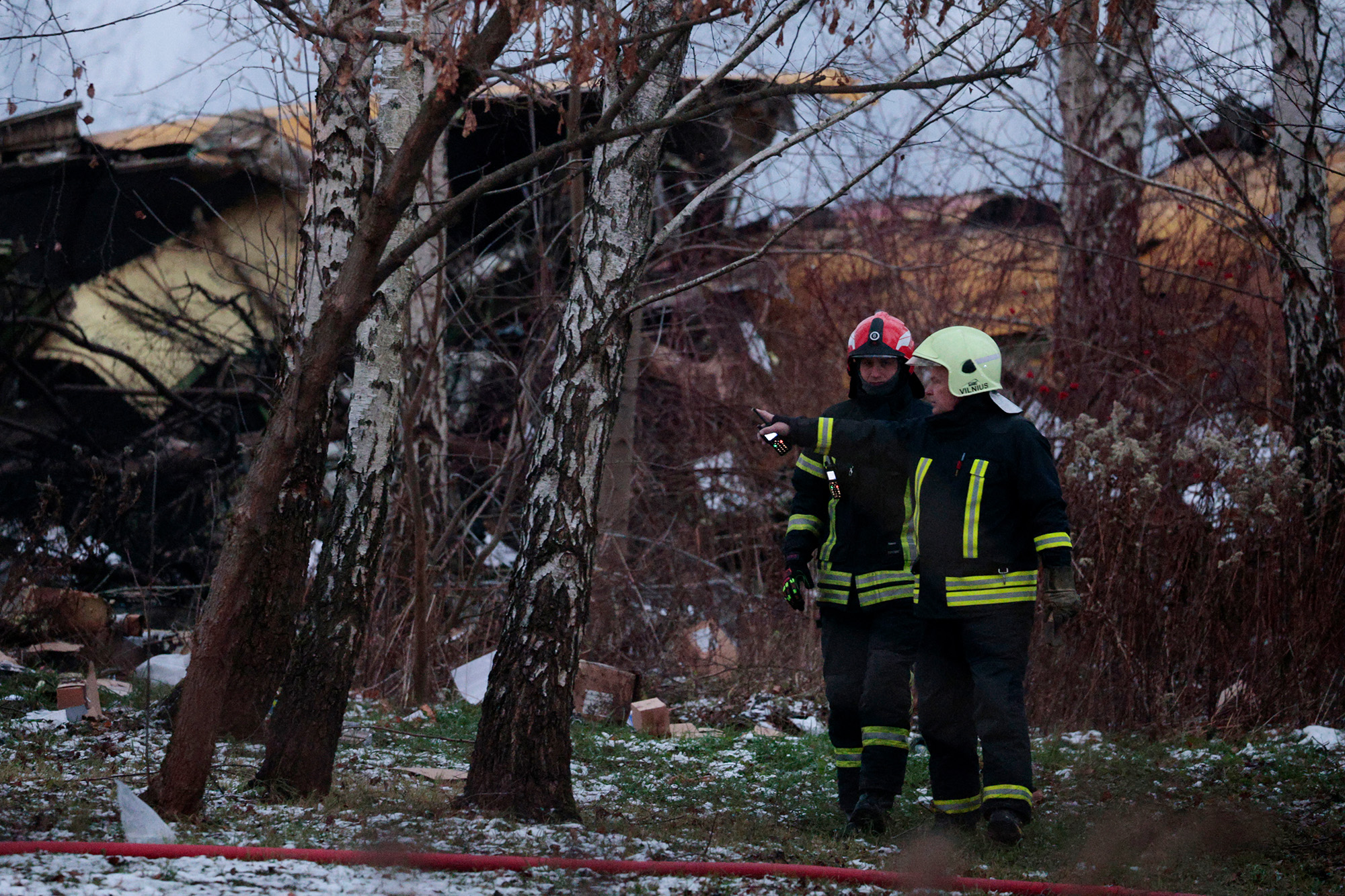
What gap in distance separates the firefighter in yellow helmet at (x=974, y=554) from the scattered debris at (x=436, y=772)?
6.43 ft

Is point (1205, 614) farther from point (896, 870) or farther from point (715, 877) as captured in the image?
point (715, 877)

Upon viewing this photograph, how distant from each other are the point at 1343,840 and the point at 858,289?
29.5ft

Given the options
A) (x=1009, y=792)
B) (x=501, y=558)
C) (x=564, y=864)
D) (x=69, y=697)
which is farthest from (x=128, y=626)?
(x=1009, y=792)

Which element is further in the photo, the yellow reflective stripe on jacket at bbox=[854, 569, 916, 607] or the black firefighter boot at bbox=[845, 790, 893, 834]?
the yellow reflective stripe on jacket at bbox=[854, 569, 916, 607]

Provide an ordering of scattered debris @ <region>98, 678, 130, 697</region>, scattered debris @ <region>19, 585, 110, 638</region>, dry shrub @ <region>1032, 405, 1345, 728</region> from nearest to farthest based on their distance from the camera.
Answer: dry shrub @ <region>1032, 405, 1345, 728</region>
scattered debris @ <region>98, 678, 130, 697</region>
scattered debris @ <region>19, 585, 110, 638</region>

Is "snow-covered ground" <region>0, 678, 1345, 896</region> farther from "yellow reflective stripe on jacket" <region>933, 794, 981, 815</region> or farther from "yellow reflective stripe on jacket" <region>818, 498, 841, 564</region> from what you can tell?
"yellow reflective stripe on jacket" <region>818, 498, 841, 564</region>

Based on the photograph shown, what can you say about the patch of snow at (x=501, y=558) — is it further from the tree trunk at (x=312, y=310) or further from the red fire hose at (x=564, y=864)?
the red fire hose at (x=564, y=864)

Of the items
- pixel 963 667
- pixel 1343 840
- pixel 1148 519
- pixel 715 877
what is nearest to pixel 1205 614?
pixel 1148 519

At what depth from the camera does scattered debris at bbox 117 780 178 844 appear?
3.29m

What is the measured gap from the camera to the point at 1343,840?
4250 millimetres

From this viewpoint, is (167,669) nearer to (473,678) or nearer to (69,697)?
(69,697)

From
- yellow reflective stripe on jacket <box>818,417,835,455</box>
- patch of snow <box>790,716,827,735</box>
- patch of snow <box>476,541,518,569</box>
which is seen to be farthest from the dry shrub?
patch of snow <box>476,541,518,569</box>

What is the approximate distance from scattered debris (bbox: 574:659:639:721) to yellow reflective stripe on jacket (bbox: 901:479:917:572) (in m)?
2.71

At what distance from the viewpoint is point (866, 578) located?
4.55m
